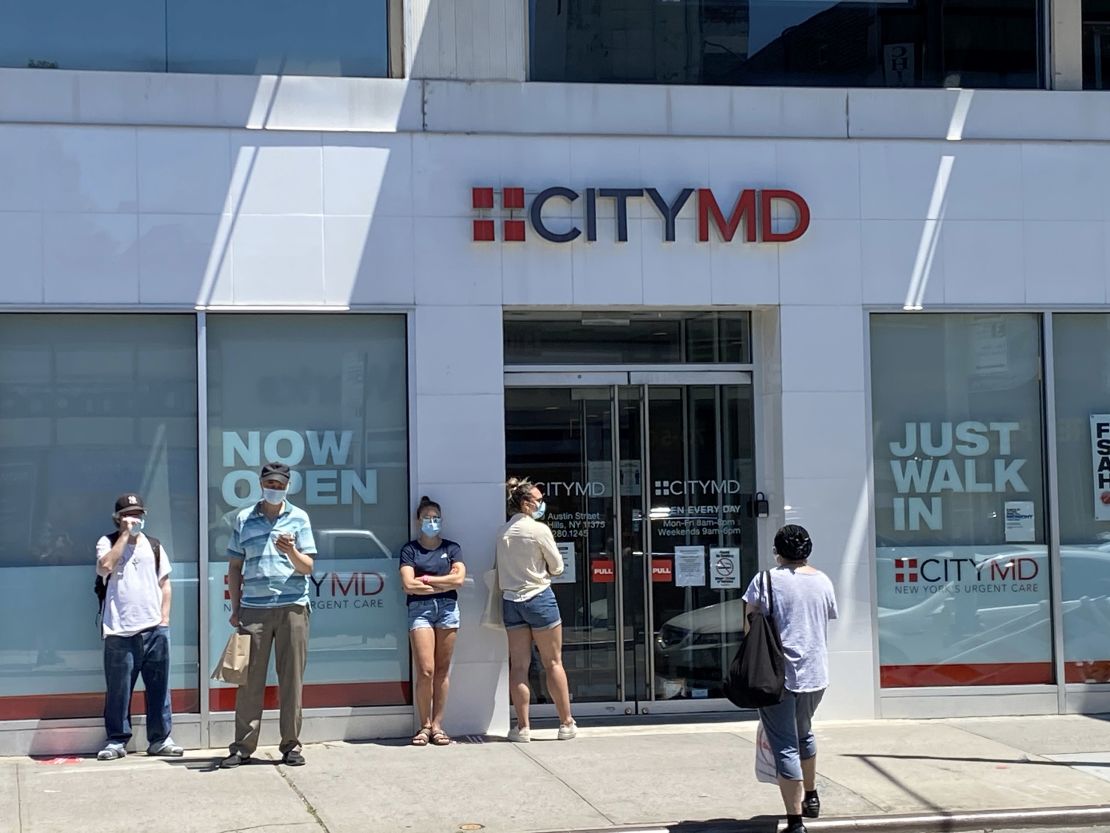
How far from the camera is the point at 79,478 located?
10.5 meters

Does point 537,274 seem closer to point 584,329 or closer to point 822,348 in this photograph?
point 584,329

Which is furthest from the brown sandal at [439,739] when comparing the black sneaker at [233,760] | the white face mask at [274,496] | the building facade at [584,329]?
the white face mask at [274,496]

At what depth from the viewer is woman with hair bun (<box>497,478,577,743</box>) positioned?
1052 centimetres

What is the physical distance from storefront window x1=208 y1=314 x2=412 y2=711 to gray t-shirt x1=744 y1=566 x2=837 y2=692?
3.72 metres

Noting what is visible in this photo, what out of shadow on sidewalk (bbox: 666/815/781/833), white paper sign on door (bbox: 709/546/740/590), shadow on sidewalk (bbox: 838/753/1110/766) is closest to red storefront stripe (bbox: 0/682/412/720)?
white paper sign on door (bbox: 709/546/740/590)

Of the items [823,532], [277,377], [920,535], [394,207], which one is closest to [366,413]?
[277,377]

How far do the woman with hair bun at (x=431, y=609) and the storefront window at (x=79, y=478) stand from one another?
1.59m

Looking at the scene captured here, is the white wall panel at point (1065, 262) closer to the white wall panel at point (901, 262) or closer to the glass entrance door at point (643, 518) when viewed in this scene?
the white wall panel at point (901, 262)

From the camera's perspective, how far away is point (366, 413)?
433 inches

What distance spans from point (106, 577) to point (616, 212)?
4597mm

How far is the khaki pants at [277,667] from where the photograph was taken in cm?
980

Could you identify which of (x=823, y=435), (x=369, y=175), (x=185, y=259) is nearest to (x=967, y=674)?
(x=823, y=435)

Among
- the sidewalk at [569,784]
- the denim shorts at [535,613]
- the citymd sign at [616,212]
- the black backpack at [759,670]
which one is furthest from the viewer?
the citymd sign at [616,212]

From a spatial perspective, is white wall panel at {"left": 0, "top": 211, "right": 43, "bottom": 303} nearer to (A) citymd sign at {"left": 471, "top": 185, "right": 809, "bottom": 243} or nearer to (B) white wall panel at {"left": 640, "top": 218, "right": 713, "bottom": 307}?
(A) citymd sign at {"left": 471, "top": 185, "right": 809, "bottom": 243}
